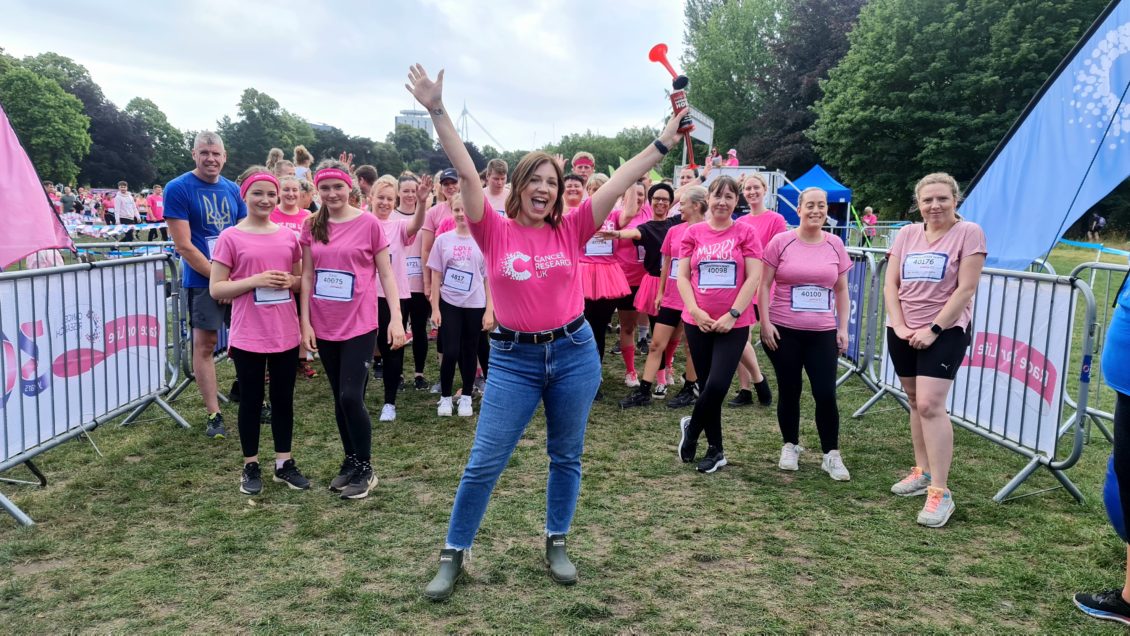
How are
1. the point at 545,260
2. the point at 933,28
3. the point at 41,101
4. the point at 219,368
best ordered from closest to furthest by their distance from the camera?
the point at 545,260, the point at 219,368, the point at 933,28, the point at 41,101

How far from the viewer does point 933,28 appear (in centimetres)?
3088

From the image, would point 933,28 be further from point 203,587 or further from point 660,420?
point 203,587

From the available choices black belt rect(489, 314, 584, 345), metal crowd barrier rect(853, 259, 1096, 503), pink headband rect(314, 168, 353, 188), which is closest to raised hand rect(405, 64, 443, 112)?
black belt rect(489, 314, 584, 345)

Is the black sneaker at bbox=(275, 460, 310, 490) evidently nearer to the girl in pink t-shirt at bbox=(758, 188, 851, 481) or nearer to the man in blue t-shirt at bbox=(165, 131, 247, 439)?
the man in blue t-shirt at bbox=(165, 131, 247, 439)

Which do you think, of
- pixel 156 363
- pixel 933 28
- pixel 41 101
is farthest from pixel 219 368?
pixel 41 101

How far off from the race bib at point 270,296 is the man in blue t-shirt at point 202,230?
134cm

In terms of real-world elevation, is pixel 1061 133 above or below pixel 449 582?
above

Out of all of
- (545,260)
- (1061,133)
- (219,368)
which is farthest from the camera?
(219,368)

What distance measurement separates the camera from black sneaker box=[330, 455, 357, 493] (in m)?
4.47

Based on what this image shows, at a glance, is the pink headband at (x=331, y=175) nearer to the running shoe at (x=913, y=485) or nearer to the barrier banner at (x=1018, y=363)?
the running shoe at (x=913, y=485)

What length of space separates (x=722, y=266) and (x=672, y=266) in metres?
1.62

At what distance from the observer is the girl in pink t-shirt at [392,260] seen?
20.0 ft

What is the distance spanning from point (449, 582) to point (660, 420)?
3.39m

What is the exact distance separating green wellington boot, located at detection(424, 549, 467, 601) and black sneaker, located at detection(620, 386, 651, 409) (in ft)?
11.6
